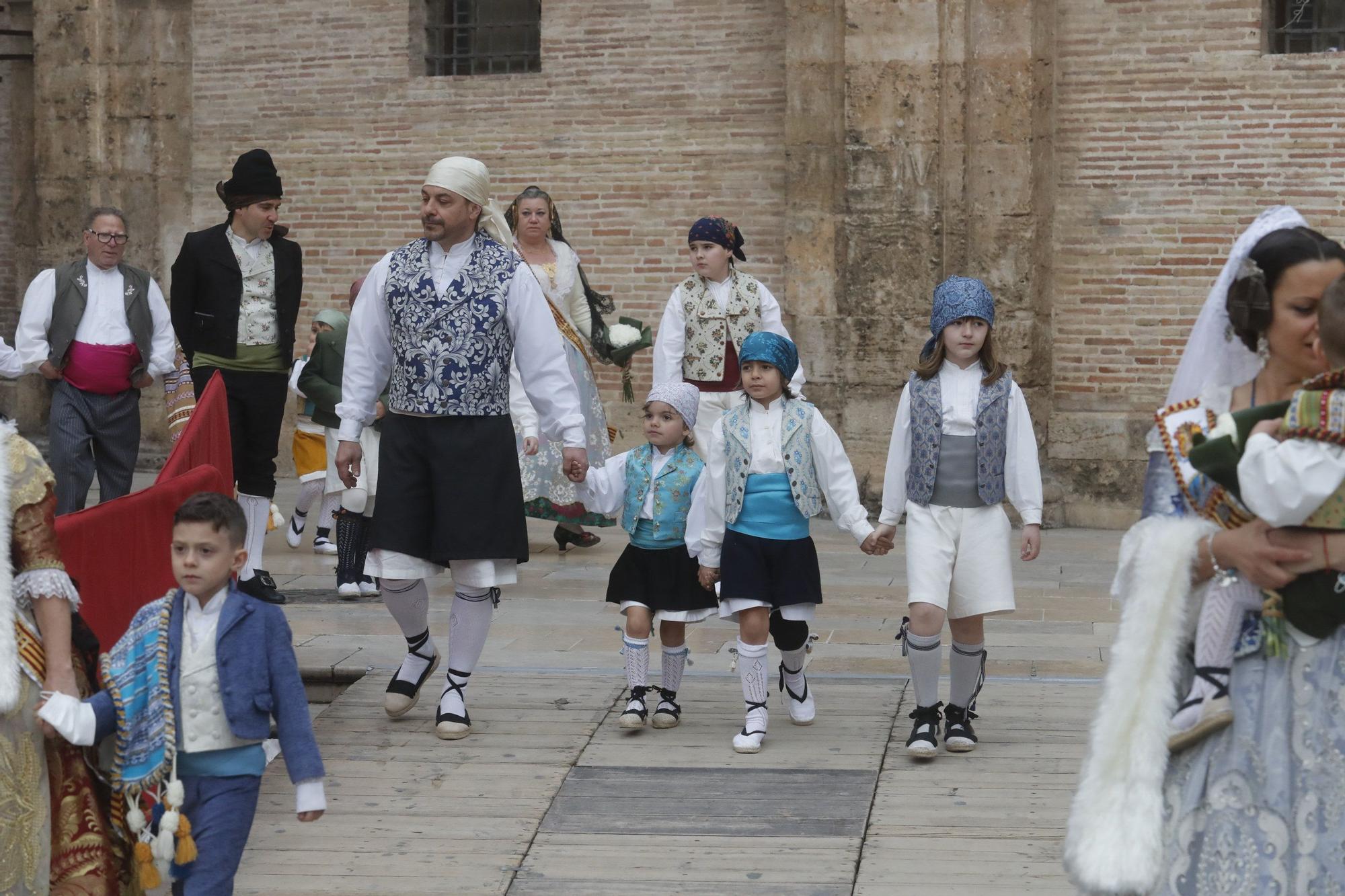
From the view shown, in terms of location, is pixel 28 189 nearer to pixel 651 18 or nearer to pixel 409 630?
pixel 651 18

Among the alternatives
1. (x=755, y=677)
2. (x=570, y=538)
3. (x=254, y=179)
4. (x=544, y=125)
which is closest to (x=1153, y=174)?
(x=544, y=125)

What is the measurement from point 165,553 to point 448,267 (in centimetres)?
141

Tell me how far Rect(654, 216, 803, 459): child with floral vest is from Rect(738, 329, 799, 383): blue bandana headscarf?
2.75 meters

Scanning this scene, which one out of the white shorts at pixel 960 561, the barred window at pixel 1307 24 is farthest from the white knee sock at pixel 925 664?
the barred window at pixel 1307 24

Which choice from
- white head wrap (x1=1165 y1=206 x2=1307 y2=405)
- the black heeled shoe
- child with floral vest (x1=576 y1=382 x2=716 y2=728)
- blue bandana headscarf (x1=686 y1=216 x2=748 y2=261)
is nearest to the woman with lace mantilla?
white head wrap (x1=1165 y1=206 x2=1307 y2=405)

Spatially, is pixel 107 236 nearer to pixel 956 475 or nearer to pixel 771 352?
pixel 771 352

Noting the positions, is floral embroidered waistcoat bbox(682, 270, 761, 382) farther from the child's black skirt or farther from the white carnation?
the child's black skirt

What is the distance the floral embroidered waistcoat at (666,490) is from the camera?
634cm

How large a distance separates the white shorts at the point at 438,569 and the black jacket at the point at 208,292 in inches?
96.1

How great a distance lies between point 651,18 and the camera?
12789 mm

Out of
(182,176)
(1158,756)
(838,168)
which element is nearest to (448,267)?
(1158,756)

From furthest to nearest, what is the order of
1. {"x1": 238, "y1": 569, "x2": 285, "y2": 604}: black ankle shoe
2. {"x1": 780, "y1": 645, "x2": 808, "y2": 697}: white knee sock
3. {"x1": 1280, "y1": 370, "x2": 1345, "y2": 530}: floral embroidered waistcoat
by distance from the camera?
{"x1": 238, "y1": 569, "x2": 285, "y2": 604}: black ankle shoe → {"x1": 780, "y1": 645, "x2": 808, "y2": 697}: white knee sock → {"x1": 1280, "y1": 370, "x2": 1345, "y2": 530}: floral embroidered waistcoat

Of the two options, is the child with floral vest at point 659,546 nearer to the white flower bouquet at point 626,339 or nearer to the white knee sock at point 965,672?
the white knee sock at point 965,672

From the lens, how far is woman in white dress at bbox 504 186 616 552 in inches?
366
